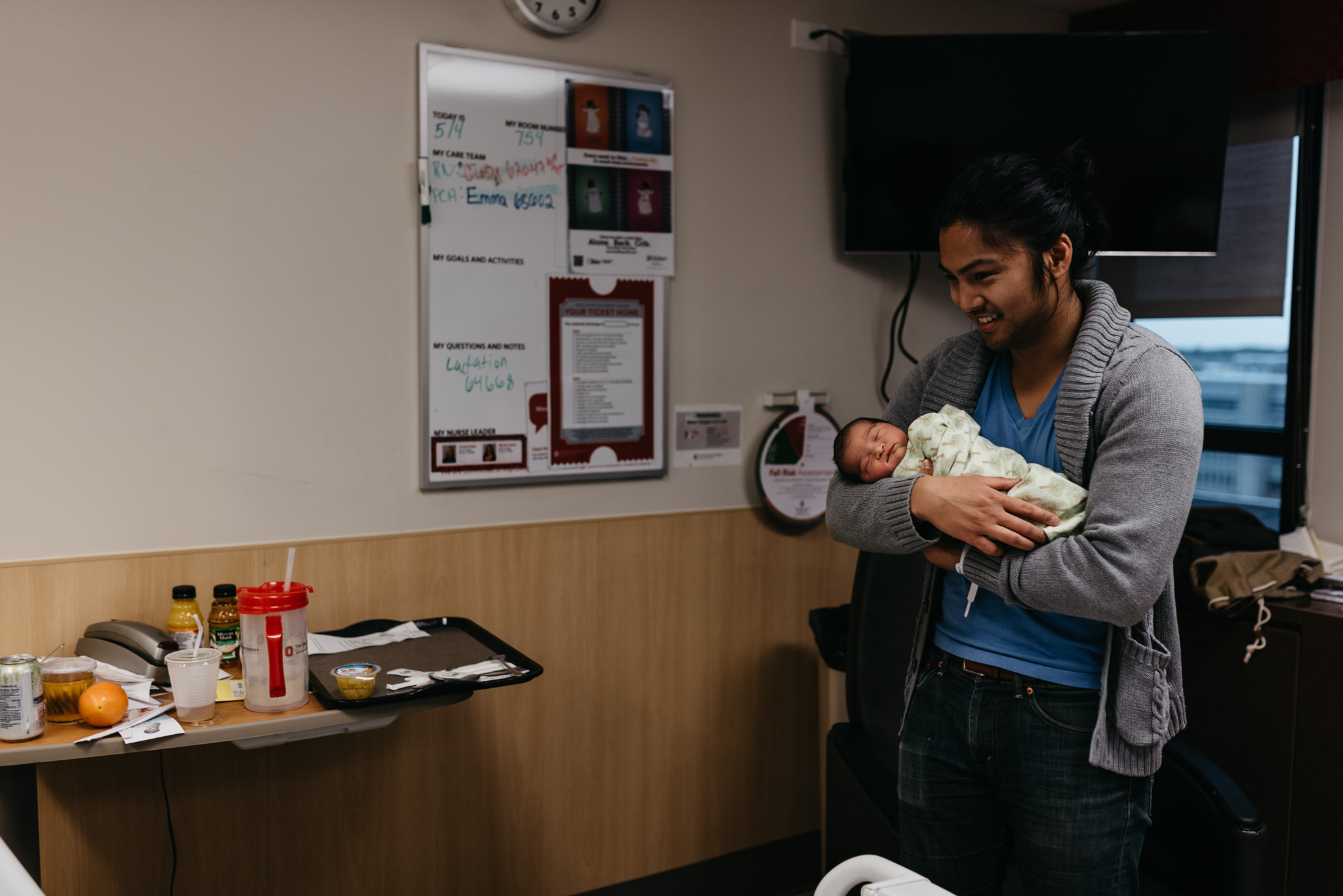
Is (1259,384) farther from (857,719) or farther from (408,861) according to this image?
(408,861)

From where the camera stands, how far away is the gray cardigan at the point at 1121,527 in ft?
3.91

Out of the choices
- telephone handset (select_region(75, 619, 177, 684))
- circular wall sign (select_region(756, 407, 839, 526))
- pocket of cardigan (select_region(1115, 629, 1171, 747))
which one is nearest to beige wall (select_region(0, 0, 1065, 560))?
telephone handset (select_region(75, 619, 177, 684))

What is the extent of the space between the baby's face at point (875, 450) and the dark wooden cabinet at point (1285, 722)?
1.36 m

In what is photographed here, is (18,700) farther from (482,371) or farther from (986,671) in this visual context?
(986,671)

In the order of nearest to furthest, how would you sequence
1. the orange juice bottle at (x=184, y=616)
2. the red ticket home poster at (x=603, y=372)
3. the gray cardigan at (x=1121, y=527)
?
the gray cardigan at (x=1121, y=527), the orange juice bottle at (x=184, y=616), the red ticket home poster at (x=603, y=372)

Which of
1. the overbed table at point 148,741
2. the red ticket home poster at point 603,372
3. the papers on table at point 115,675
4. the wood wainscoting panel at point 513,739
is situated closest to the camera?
the overbed table at point 148,741

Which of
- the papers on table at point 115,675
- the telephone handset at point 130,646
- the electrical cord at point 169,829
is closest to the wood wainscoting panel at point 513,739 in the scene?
the electrical cord at point 169,829

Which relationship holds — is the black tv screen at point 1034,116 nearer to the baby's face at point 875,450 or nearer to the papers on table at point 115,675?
the baby's face at point 875,450

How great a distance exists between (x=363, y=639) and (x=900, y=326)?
1.79 m

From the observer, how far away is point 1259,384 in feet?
9.20

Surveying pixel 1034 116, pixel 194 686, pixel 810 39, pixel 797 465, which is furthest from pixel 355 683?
pixel 1034 116

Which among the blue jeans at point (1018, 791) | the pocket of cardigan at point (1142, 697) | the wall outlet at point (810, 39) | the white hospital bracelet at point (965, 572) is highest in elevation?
the wall outlet at point (810, 39)

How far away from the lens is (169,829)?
2.00 m

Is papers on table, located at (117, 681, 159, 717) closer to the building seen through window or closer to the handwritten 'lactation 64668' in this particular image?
the handwritten 'lactation 64668'
